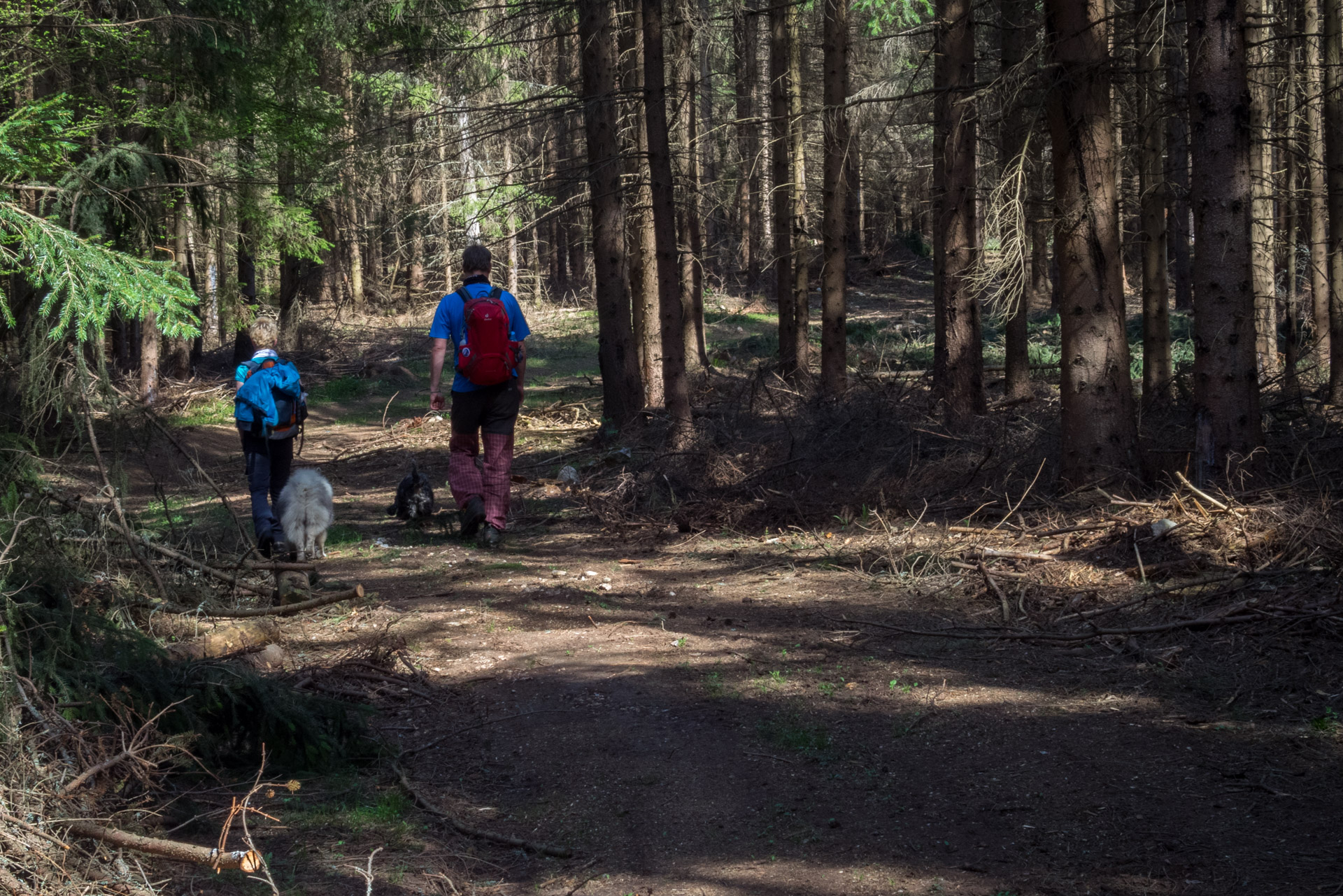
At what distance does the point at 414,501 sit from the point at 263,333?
238cm

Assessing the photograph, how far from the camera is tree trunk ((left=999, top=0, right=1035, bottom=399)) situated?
26.0 ft

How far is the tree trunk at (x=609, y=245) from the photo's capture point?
1342cm

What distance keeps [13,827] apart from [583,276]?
40.3 metres

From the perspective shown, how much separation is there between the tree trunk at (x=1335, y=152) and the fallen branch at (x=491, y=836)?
11868mm

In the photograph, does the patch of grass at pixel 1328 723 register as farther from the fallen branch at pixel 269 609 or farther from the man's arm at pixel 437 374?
the man's arm at pixel 437 374

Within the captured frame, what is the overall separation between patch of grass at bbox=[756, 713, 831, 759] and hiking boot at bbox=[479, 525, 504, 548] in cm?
442

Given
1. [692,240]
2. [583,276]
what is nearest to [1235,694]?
[692,240]

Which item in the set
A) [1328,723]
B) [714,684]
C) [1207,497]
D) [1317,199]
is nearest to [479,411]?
[714,684]

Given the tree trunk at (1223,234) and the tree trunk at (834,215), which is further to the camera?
the tree trunk at (834,215)

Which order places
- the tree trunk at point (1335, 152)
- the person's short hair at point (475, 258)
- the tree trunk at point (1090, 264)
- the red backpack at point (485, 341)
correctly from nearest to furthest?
1. the tree trunk at point (1090, 264)
2. the red backpack at point (485, 341)
3. the person's short hair at point (475, 258)
4. the tree trunk at point (1335, 152)

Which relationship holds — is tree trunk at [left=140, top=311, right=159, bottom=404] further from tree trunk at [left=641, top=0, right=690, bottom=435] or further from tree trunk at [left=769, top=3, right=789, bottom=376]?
tree trunk at [left=769, top=3, right=789, bottom=376]

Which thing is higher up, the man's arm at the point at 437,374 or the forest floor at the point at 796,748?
the man's arm at the point at 437,374

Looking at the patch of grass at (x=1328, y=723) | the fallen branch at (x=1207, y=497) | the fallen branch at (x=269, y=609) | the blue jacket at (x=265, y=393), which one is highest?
the blue jacket at (x=265, y=393)

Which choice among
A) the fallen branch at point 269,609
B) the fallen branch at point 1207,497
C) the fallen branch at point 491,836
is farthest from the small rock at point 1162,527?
the fallen branch at point 269,609
